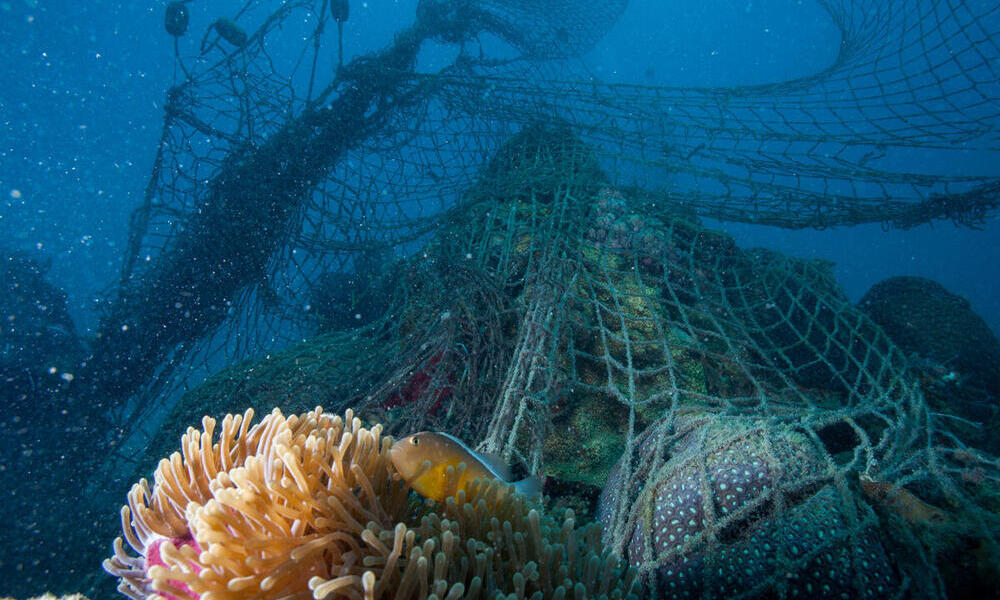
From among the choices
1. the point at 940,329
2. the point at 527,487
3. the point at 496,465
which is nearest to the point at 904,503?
the point at 527,487

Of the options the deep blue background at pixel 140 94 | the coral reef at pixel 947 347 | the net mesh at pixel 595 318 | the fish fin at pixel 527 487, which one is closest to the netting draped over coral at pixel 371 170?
the net mesh at pixel 595 318

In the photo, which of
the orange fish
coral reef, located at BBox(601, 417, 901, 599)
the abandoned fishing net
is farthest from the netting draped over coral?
coral reef, located at BBox(601, 417, 901, 599)

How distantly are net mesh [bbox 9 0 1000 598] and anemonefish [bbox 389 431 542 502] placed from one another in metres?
0.94

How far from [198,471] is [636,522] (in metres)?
2.06

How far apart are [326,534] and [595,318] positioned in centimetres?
363

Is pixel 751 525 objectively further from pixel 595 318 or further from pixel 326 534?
pixel 595 318

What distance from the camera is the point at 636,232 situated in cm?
530

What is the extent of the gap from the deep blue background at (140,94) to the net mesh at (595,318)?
169 feet

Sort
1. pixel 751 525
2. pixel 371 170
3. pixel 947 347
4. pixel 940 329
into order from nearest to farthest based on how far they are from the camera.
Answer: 1. pixel 751 525
2. pixel 947 347
3. pixel 940 329
4. pixel 371 170

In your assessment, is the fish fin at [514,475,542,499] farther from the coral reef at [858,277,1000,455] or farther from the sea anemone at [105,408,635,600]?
the coral reef at [858,277,1000,455]

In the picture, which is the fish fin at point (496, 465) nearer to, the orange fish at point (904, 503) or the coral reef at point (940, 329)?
the orange fish at point (904, 503)

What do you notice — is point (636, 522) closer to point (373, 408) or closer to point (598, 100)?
point (373, 408)

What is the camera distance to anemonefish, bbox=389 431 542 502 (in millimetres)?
1655

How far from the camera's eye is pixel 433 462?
1.67 metres
